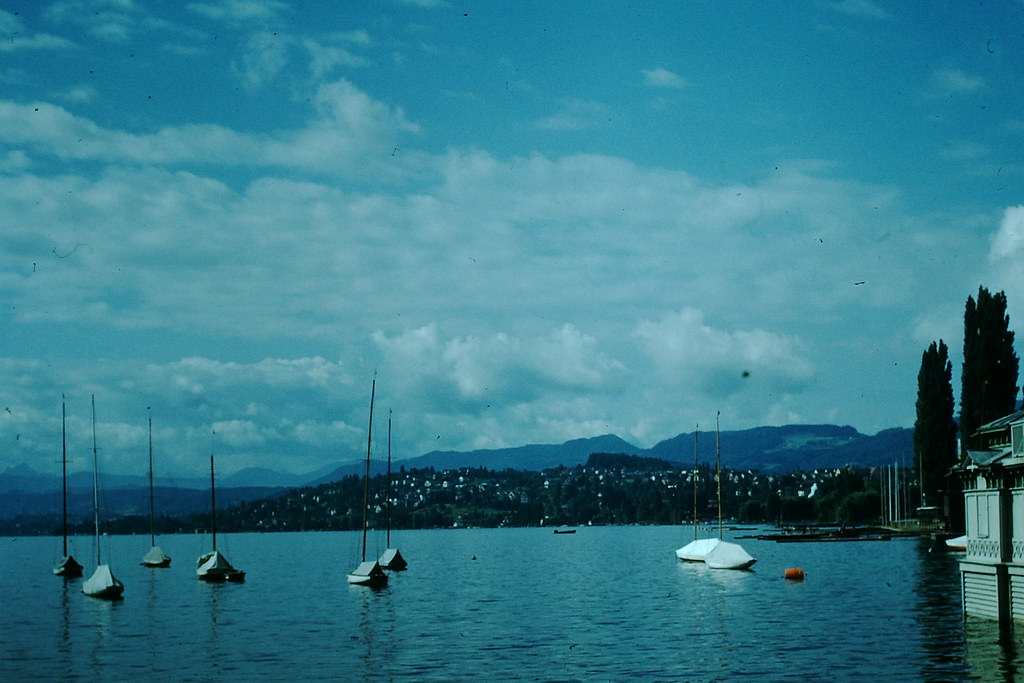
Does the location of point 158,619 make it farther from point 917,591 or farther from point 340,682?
point 917,591

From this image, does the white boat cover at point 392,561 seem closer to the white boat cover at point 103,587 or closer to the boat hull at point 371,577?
the boat hull at point 371,577

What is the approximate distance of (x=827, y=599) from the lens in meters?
89.6

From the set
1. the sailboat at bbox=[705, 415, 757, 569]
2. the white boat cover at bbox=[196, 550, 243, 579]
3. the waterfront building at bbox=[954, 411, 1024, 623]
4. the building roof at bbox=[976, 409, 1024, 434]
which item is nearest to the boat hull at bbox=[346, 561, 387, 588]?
the white boat cover at bbox=[196, 550, 243, 579]

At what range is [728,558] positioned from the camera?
427 feet

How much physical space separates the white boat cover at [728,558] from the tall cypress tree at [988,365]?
29.2 metres

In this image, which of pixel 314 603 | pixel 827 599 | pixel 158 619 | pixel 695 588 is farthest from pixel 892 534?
pixel 158 619

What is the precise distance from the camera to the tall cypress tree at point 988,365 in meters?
112

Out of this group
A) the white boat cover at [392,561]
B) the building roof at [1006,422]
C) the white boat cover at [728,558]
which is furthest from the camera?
the white boat cover at [392,561]

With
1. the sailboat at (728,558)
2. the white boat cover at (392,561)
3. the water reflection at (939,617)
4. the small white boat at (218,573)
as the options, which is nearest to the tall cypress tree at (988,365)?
the water reflection at (939,617)

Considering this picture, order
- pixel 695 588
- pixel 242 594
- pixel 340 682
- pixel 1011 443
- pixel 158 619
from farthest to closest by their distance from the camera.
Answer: pixel 242 594
pixel 695 588
pixel 158 619
pixel 1011 443
pixel 340 682

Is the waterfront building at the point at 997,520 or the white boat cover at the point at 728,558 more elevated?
the waterfront building at the point at 997,520

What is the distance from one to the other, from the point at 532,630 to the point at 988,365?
209ft

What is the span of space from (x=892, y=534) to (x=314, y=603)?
396 feet

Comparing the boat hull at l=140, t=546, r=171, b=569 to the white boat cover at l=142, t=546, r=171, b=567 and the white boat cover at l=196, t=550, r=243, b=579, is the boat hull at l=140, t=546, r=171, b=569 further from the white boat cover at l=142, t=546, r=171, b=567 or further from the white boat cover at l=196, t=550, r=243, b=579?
the white boat cover at l=196, t=550, r=243, b=579
